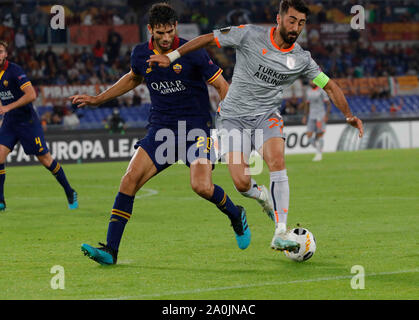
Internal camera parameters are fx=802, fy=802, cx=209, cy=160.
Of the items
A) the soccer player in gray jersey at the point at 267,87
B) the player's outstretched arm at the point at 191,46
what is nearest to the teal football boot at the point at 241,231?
the soccer player in gray jersey at the point at 267,87

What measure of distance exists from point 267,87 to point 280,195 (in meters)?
1.10

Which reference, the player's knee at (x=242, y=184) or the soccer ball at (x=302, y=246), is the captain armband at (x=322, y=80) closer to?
the player's knee at (x=242, y=184)

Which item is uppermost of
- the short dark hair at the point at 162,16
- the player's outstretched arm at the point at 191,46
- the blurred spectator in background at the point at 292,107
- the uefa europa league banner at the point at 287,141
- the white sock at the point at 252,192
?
the short dark hair at the point at 162,16

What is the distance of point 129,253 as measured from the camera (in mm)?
7945

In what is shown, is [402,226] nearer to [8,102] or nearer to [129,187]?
[129,187]

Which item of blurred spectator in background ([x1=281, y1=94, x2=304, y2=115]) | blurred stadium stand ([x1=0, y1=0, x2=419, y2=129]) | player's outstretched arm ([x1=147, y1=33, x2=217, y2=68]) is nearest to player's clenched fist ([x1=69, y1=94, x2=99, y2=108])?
player's outstretched arm ([x1=147, y1=33, x2=217, y2=68])

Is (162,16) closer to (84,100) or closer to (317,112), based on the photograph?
(84,100)

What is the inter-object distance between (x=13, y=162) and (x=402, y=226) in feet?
51.8

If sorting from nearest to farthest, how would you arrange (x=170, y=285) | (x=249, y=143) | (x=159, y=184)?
(x=170, y=285)
(x=249, y=143)
(x=159, y=184)

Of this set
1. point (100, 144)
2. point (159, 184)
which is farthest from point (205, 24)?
point (159, 184)

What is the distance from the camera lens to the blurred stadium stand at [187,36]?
2878cm

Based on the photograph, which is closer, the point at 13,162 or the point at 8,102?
the point at 8,102

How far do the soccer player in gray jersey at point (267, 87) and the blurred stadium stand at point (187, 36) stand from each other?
57.6ft
